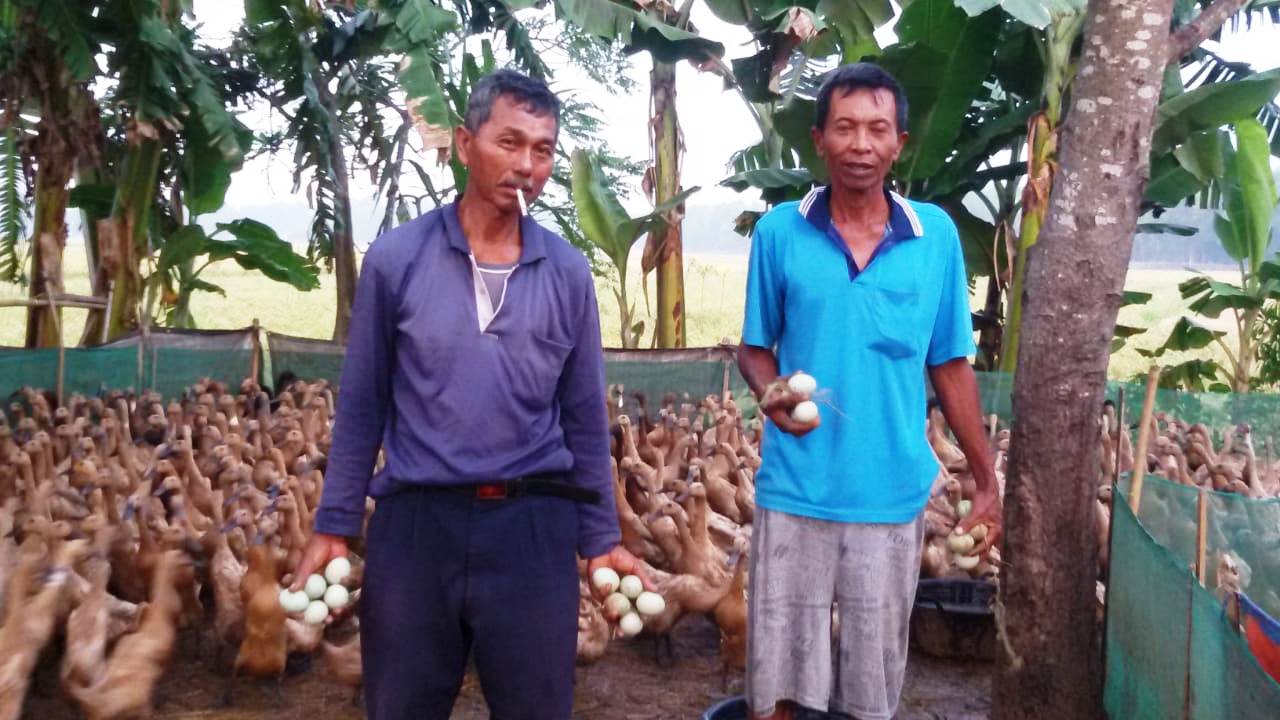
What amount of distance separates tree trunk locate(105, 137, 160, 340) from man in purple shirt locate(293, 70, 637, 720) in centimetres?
782

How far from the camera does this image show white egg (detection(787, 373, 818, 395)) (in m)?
2.76

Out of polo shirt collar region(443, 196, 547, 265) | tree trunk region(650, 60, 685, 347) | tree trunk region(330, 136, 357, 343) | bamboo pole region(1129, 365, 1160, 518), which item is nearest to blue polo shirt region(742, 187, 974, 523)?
polo shirt collar region(443, 196, 547, 265)

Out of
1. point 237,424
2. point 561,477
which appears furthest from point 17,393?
point 561,477

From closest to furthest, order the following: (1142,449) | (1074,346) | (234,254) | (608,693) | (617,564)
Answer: (617,564) < (1074,346) < (1142,449) < (608,693) < (234,254)

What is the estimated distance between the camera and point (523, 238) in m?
2.61

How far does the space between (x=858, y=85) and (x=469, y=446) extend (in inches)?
52.1

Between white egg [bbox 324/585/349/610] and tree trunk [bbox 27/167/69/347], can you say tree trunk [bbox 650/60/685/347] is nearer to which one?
tree trunk [bbox 27/167/69/347]

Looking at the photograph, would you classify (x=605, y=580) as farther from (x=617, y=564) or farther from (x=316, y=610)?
(x=316, y=610)

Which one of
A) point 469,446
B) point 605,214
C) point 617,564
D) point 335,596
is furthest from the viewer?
point 605,214

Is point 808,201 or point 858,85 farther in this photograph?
point 808,201

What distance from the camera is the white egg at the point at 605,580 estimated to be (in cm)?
261

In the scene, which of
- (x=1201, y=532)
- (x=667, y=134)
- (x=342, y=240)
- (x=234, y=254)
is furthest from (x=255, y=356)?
(x=1201, y=532)

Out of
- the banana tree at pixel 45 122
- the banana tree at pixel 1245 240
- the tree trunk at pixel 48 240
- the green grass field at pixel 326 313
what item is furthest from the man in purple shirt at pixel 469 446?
the green grass field at pixel 326 313

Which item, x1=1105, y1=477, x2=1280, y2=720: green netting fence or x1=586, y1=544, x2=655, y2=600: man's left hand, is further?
x1=1105, y1=477, x2=1280, y2=720: green netting fence
